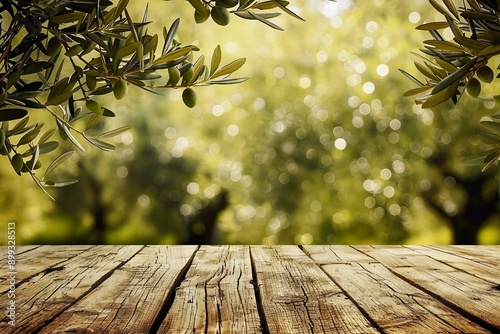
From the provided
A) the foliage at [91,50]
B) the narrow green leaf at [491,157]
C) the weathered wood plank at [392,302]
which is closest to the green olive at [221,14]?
the foliage at [91,50]

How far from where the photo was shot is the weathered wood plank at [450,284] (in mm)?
1321

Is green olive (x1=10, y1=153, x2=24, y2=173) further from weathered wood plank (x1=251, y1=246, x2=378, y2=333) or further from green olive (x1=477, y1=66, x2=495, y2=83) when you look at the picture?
green olive (x1=477, y1=66, x2=495, y2=83)

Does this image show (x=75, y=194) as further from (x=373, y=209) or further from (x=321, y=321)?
(x=321, y=321)

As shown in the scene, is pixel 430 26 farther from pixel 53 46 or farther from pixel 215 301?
pixel 215 301

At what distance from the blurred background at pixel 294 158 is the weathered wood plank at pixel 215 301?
4842 millimetres

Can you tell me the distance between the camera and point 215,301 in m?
1.43

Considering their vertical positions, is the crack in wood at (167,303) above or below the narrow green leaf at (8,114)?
below

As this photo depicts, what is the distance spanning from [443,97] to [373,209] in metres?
7.38

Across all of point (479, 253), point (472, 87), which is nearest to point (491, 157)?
point (472, 87)

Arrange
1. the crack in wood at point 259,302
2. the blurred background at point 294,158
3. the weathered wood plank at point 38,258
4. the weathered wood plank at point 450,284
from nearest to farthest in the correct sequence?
the crack in wood at point 259,302 → the weathered wood plank at point 450,284 → the weathered wood plank at point 38,258 → the blurred background at point 294,158

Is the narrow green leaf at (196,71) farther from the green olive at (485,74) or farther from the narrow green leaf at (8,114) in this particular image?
the green olive at (485,74)

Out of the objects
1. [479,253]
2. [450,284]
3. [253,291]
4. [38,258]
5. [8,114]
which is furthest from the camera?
[479,253]

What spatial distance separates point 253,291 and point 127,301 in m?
0.32

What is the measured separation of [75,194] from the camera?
29.7ft
